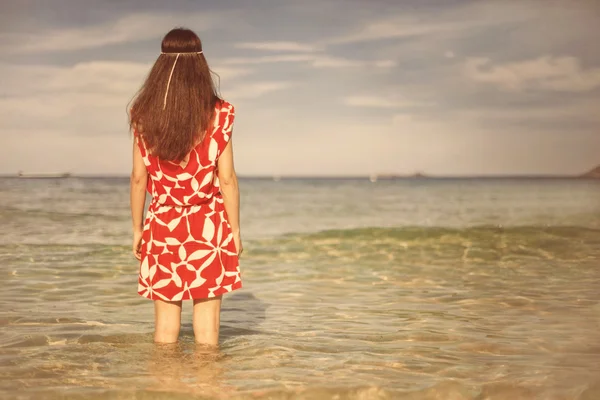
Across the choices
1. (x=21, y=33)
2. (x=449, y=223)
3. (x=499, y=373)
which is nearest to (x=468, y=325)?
(x=499, y=373)

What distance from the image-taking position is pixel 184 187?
3.53m

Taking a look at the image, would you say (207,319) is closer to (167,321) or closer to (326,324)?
(167,321)

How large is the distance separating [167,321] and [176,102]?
1.05 meters

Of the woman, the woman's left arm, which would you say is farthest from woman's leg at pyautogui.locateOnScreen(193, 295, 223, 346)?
the woman's left arm

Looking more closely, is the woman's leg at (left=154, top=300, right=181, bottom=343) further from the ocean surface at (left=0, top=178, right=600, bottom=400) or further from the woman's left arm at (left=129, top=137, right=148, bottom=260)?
the woman's left arm at (left=129, top=137, right=148, bottom=260)

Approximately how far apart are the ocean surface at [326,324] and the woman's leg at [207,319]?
0.38 ft

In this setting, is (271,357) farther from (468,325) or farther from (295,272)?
(295,272)

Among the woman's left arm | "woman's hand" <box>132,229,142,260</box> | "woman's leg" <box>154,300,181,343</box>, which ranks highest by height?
the woman's left arm

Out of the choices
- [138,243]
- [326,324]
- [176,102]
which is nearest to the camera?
[176,102]

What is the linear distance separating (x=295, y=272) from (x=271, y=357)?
3.59 m

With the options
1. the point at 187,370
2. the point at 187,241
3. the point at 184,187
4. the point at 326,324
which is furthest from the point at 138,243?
the point at 326,324

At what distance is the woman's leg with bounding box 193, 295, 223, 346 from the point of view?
3.67 metres

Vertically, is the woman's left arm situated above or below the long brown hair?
below

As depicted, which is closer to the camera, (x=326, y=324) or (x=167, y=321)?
(x=167, y=321)
